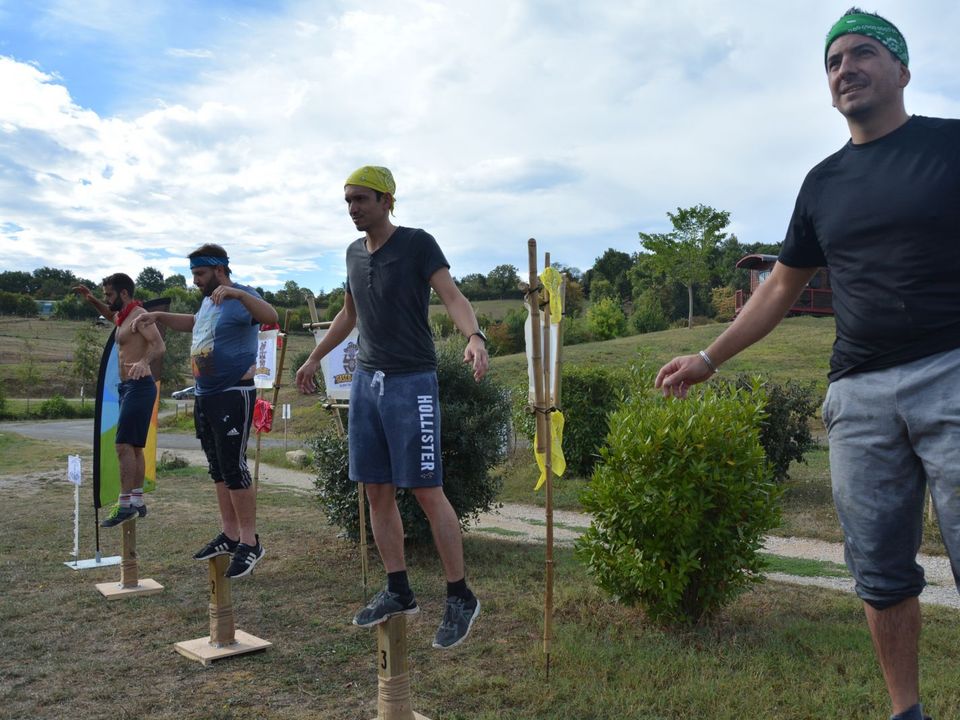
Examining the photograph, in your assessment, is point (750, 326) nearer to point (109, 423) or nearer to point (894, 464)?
point (894, 464)

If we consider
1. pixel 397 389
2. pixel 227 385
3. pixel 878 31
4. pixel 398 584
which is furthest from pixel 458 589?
pixel 878 31

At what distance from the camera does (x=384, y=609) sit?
135 inches

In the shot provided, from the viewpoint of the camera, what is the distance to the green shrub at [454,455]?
6.96 m

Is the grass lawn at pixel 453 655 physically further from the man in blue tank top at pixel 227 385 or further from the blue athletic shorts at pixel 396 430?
the blue athletic shorts at pixel 396 430

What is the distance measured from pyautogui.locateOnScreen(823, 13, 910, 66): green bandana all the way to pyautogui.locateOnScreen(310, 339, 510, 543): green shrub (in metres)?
5.02

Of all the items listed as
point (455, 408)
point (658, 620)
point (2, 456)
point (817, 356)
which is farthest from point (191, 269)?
point (817, 356)

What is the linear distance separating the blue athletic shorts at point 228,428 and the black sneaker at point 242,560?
1.30 feet

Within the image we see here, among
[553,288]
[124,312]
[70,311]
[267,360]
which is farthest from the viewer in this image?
[70,311]

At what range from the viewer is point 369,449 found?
344 centimetres

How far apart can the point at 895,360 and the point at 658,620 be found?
3.13 meters

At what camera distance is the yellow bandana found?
11.4 feet

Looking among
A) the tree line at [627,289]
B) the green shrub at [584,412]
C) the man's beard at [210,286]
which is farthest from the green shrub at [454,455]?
the tree line at [627,289]

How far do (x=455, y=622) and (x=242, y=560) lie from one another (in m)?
1.86

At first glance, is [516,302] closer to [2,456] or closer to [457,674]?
[2,456]
